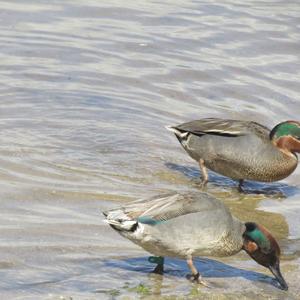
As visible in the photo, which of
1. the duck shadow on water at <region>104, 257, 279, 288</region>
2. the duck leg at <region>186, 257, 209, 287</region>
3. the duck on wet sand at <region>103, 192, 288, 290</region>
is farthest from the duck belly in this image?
the duck leg at <region>186, 257, 209, 287</region>

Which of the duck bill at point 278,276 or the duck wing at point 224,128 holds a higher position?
the duck wing at point 224,128

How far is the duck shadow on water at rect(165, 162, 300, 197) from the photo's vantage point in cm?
944

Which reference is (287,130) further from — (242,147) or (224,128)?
(224,128)

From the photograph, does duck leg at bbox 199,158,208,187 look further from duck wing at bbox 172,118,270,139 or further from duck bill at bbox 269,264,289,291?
duck bill at bbox 269,264,289,291

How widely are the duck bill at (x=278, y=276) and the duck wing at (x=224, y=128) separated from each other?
8.28 feet

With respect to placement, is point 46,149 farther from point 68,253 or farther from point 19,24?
point 19,24

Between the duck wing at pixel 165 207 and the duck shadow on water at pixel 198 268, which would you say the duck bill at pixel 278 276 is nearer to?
the duck shadow on water at pixel 198 268

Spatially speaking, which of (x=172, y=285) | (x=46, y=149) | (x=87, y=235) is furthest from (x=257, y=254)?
(x=46, y=149)

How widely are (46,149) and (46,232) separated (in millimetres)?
2246

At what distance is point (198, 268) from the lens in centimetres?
712

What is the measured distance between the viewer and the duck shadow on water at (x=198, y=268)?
6.92m

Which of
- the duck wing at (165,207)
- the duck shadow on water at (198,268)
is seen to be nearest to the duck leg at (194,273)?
the duck shadow on water at (198,268)

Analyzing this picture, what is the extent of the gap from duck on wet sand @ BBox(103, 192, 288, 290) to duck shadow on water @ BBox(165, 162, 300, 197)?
96.9 inches

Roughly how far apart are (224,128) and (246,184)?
2.37 ft
